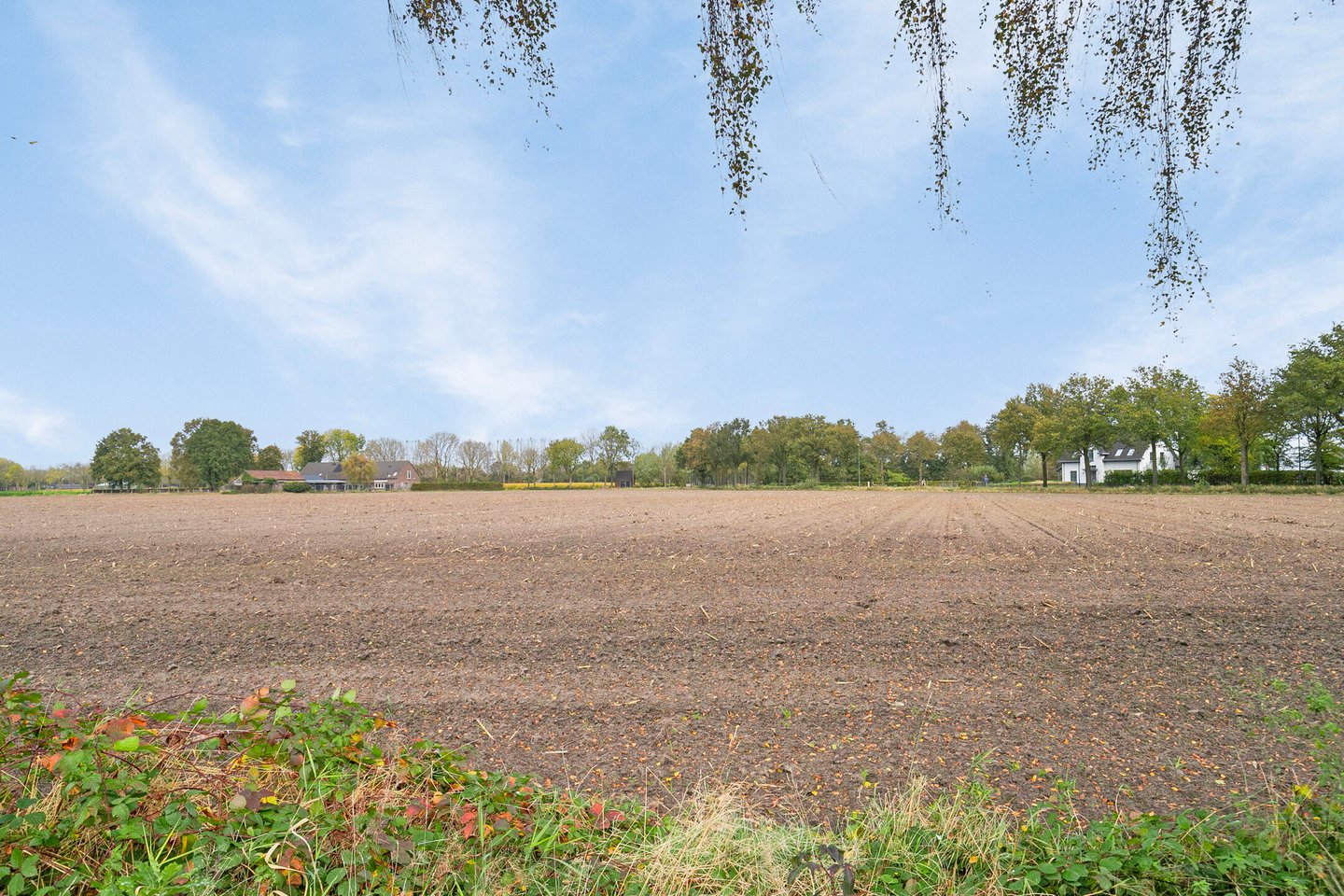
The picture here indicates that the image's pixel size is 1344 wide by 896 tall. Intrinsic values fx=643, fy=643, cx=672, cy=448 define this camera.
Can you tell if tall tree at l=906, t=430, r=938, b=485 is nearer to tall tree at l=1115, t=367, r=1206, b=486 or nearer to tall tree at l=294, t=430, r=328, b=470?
tall tree at l=1115, t=367, r=1206, b=486

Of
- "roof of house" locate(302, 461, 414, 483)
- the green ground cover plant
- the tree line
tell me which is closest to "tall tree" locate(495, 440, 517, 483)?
the tree line

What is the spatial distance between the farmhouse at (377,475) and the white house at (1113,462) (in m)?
100.0

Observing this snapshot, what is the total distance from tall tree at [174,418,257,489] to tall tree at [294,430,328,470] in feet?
120

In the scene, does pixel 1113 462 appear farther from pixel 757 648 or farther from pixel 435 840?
Result: pixel 435 840

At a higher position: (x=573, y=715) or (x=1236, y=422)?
(x=1236, y=422)

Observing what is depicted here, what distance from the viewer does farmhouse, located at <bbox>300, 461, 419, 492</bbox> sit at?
108250 mm

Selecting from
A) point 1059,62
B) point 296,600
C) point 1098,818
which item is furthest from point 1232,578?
point 296,600

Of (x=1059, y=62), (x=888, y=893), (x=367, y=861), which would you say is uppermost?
(x=1059, y=62)

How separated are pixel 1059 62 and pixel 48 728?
5.65m

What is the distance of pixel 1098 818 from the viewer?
3.74m

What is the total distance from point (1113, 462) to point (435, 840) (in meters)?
98.7

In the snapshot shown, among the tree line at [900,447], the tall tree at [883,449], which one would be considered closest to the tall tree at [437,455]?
the tree line at [900,447]

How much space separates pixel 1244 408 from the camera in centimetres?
4228

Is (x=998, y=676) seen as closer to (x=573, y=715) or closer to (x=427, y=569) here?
(x=573, y=715)
